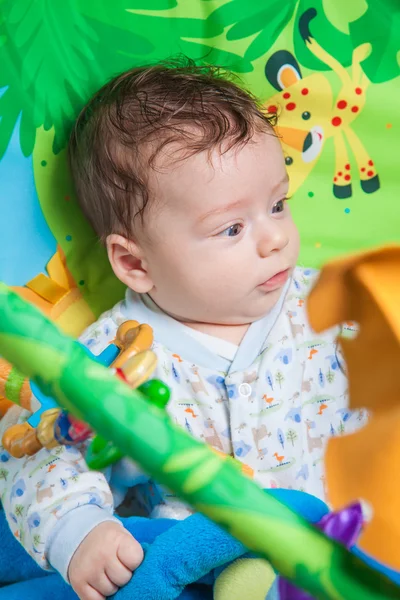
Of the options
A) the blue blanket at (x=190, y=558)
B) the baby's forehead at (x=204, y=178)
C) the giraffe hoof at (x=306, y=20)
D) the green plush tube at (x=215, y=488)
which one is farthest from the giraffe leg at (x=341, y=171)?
the green plush tube at (x=215, y=488)

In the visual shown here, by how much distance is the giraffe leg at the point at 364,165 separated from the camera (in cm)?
108

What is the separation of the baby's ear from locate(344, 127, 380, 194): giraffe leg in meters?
0.36

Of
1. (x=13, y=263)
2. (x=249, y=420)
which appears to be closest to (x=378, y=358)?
(x=249, y=420)

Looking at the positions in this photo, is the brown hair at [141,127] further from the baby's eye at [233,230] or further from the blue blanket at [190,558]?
the blue blanket at [190,558]

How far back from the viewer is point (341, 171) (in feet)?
3.57

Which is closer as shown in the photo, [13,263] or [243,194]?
[243,194]

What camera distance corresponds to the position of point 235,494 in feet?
1.35

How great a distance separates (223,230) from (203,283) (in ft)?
0.20

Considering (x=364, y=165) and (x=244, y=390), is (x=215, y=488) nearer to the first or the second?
(x=244, y=390)

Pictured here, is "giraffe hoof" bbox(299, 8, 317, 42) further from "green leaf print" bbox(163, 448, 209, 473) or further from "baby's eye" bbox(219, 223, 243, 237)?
"green leaf print" bbox(163, 448, 209, 473)

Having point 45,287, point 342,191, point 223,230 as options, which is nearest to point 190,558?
point 223,230

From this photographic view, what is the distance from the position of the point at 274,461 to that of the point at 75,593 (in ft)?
0.83

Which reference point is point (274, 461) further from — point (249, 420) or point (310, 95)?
point (310, 95)

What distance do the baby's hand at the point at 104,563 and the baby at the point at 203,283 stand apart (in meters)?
0.06
